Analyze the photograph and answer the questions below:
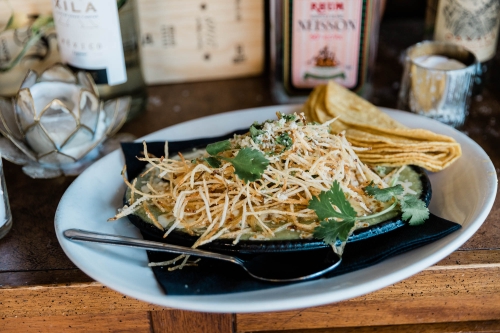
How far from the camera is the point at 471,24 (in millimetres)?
939

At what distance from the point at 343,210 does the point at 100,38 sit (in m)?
0.50

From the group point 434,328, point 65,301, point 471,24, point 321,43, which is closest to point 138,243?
point 65,301

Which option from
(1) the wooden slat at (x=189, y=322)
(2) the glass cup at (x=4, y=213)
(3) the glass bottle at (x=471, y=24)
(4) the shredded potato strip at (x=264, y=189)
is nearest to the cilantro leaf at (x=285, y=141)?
(4) the shredded potato strip at (x=264, y=189)

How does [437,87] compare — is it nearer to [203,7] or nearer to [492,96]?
[492,96]

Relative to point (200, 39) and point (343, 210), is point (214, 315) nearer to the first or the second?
point (343, 210)

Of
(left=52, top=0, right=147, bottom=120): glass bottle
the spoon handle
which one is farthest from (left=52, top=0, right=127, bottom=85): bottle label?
the spoon handle

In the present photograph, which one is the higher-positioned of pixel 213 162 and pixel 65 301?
pixel 213 162

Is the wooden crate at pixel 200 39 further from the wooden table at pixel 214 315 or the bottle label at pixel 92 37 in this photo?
the wooden table at pixel 214 315

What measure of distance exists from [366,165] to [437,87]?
268 millimetres

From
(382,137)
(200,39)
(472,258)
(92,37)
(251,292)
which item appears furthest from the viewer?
(200,39)

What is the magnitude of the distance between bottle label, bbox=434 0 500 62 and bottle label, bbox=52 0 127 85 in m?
0.55

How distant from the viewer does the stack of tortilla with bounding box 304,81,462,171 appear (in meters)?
0.71

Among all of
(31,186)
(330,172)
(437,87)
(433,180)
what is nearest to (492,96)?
(437,87)

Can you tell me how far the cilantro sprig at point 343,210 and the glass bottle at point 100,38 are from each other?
1.51 feet
